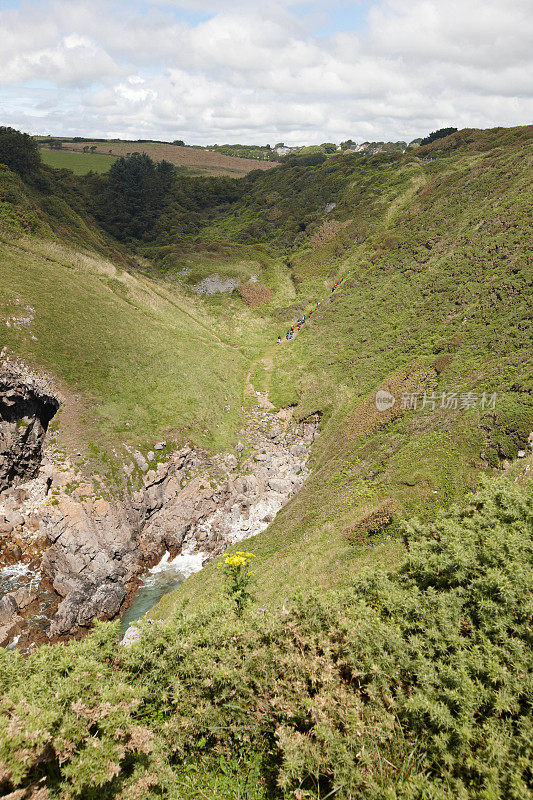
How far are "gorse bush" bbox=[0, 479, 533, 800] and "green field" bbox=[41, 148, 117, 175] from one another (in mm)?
158761

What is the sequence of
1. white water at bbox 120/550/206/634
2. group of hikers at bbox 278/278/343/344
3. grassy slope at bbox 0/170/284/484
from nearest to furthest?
white water at bbox 120/550/206/634 → grassy slope at bbox 0/170/284/484 → group of hikers at bbox 278/278/343/344

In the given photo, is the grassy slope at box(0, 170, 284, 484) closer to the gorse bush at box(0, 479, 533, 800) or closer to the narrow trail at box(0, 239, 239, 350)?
the narrow trail at box(0, 239, 239, 350)

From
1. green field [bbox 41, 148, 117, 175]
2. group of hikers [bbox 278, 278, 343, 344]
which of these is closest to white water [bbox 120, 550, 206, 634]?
group of hikers [bbox 278, 278, 343, 344]

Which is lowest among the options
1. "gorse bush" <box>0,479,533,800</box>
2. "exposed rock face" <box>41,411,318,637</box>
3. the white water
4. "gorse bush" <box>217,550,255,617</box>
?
the white water

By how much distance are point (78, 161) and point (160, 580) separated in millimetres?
166093

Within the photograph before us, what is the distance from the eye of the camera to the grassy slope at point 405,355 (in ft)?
85.1

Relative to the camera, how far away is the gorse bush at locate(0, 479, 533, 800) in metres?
9.75

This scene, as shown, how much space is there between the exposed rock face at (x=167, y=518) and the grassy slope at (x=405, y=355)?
4442 mm

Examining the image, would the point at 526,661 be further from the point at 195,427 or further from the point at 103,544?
the point at 195,427

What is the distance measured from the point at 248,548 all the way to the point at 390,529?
47.8 feet

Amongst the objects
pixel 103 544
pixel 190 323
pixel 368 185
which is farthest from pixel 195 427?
pixel 368 185

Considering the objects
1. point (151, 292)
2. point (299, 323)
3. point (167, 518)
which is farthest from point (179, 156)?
point (167, 518)

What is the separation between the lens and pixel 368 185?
9800cm

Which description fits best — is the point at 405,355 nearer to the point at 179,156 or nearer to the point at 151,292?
the point at 151,292
